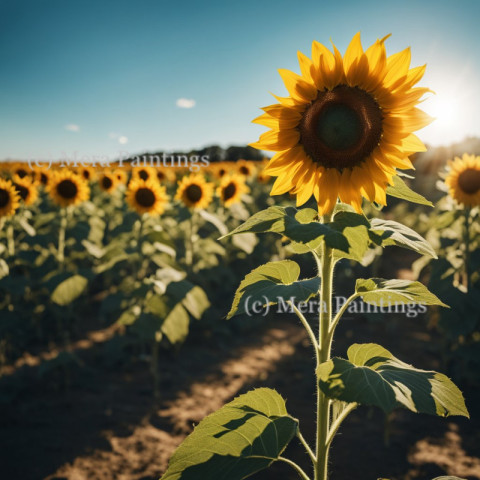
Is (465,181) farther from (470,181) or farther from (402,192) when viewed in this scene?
(402,192)

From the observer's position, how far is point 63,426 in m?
3.89

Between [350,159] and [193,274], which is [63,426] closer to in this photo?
[193,274]

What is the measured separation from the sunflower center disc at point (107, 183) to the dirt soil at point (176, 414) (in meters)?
3.16

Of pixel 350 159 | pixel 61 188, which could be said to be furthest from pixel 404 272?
pixel 350 159

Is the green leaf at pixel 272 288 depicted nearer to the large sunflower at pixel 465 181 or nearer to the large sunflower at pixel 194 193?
the large sunflower at pixel 465 181

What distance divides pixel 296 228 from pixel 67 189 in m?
4.74

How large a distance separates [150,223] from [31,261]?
1.94 meters

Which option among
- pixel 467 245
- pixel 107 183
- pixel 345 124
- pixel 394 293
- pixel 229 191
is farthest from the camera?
pixel 107 183

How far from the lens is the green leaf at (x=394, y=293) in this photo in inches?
56.6

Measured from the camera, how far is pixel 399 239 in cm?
138

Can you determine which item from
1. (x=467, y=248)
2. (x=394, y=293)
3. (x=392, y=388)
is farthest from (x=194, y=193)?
(x=392, y=388)

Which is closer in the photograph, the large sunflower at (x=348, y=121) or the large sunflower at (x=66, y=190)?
the large sunflower at (x=348, y=121)

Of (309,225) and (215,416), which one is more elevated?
(309,225)

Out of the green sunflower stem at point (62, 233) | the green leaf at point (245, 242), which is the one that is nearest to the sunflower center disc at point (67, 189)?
the green sunflower stem at point (62, 233)
